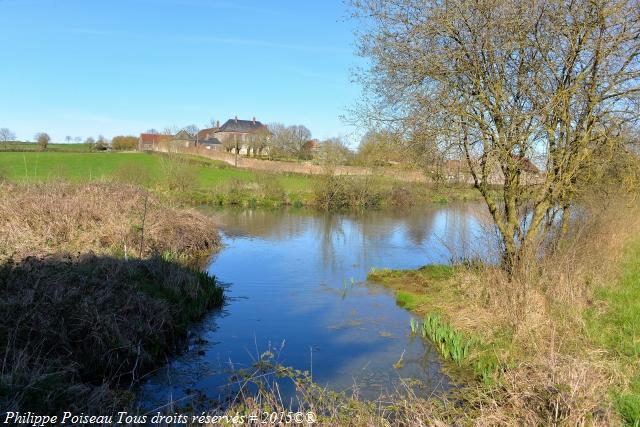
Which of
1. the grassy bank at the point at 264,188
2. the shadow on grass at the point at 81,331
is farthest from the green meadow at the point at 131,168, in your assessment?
the shadow on grass at the point at 81,331

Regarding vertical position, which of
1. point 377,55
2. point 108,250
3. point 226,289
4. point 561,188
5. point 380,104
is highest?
point 377,55

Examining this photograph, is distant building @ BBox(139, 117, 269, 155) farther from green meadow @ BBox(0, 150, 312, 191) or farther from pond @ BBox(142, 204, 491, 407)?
pond @ BBox(142, 204, 491, 407)

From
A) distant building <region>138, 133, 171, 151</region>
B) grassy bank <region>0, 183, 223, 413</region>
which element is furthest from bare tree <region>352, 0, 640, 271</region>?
distant building <region>138, 133, 171, 151</region>

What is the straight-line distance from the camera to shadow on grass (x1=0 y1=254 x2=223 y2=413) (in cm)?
537

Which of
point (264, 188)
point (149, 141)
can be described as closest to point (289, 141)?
point (264, 188)

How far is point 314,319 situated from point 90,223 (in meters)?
7.62

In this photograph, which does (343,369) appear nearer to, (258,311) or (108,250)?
(258,311)

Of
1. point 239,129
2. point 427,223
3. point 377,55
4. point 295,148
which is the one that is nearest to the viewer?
Answer: point 377,55

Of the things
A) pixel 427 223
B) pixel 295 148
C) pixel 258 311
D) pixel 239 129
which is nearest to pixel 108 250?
pixel 258 311

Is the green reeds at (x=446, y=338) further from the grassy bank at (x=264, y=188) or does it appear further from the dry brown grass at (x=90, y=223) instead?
the grassy bank at (x=264, y=188)

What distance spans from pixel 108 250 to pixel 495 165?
916cm

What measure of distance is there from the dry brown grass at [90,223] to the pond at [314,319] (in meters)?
1.78

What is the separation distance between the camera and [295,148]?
61.2 m

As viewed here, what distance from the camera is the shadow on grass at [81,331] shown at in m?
5.37
